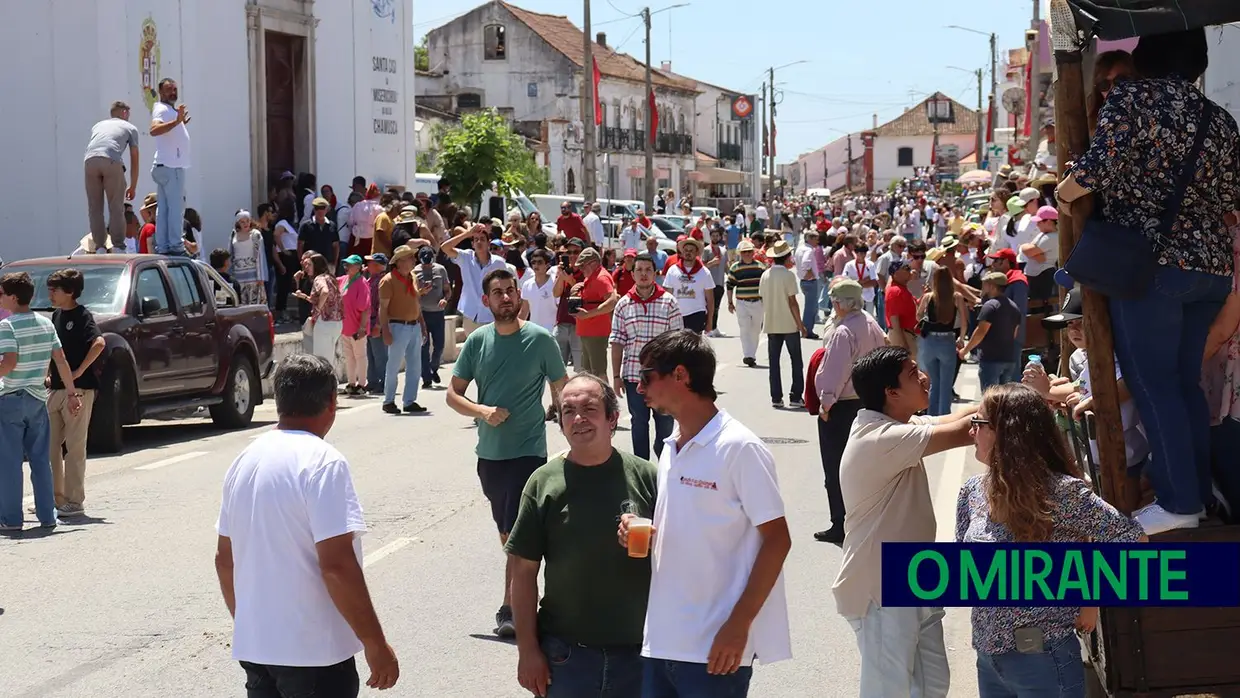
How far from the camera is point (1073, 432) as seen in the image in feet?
18.3

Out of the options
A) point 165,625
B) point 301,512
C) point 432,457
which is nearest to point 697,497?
point 301,512

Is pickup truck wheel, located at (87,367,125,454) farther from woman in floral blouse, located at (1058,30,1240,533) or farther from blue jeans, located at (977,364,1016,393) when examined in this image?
woman in floral blouse, located at (1058,30,1240,533)

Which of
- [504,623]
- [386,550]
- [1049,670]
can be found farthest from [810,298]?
[1049,670]

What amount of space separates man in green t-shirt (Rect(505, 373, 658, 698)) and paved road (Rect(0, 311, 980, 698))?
2.40 metres

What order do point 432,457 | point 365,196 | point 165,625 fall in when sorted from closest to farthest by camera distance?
point 165,625, point 432,457, point 365,196

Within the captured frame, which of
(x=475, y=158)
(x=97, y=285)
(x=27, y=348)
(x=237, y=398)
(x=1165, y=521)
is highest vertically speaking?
(x=475, y=158)

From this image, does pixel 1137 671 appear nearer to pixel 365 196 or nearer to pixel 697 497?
pixel 697 497

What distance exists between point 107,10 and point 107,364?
35.8 ft

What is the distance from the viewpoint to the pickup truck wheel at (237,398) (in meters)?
17.1

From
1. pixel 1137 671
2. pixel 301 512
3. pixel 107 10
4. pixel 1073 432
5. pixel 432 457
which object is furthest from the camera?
pixel 107 10

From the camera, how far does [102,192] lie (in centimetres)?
1980

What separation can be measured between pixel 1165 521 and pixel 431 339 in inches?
659

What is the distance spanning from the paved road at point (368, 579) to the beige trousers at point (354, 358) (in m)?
4.28

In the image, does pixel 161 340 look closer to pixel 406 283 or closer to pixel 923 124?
pixel 406 283
